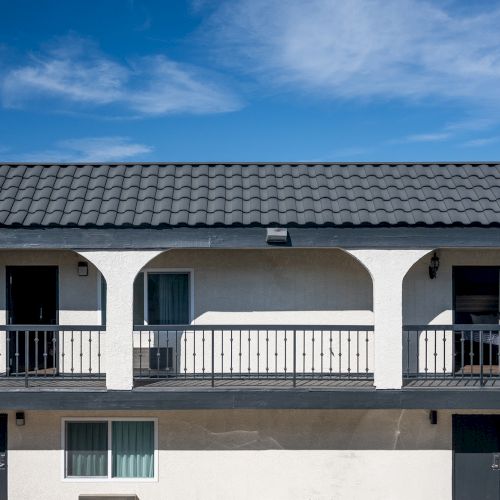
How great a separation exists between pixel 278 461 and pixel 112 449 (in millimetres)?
2872

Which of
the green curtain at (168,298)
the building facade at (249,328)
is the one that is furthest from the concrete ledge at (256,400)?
the green curtain at (168,298)

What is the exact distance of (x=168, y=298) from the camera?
33.8 ft

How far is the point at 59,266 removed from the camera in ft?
33.8

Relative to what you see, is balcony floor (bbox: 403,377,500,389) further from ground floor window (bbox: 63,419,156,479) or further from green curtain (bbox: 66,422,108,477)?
green curtain (bbox: 66,422,108,477)

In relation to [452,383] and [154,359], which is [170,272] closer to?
[154,359]

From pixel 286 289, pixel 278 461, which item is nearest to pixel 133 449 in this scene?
pixel 278 461

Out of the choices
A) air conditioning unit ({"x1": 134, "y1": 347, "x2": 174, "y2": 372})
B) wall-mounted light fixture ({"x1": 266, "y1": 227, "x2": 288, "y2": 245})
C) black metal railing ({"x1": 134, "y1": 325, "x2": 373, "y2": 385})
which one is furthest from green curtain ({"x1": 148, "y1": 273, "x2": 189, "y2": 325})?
wall-mounted light fixture ({"x1": 266, "y1": 227, "x2": 288, "y2": 245})

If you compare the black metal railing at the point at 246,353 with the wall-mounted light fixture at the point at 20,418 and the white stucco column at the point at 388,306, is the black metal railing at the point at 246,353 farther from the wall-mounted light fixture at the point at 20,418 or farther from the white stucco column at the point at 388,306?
the wall-mounted light fixture at the point at 20,418

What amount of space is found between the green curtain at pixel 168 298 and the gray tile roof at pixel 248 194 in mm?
1595

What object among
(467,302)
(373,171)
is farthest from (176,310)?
(467,302)

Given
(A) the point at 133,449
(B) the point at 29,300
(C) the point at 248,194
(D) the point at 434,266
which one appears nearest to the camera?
(C) the point at 248,194

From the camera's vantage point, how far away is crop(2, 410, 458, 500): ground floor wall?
32.0 ft

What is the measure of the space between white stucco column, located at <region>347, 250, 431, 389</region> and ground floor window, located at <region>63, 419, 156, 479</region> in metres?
4.07

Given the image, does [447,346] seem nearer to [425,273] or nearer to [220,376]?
[425,273]
